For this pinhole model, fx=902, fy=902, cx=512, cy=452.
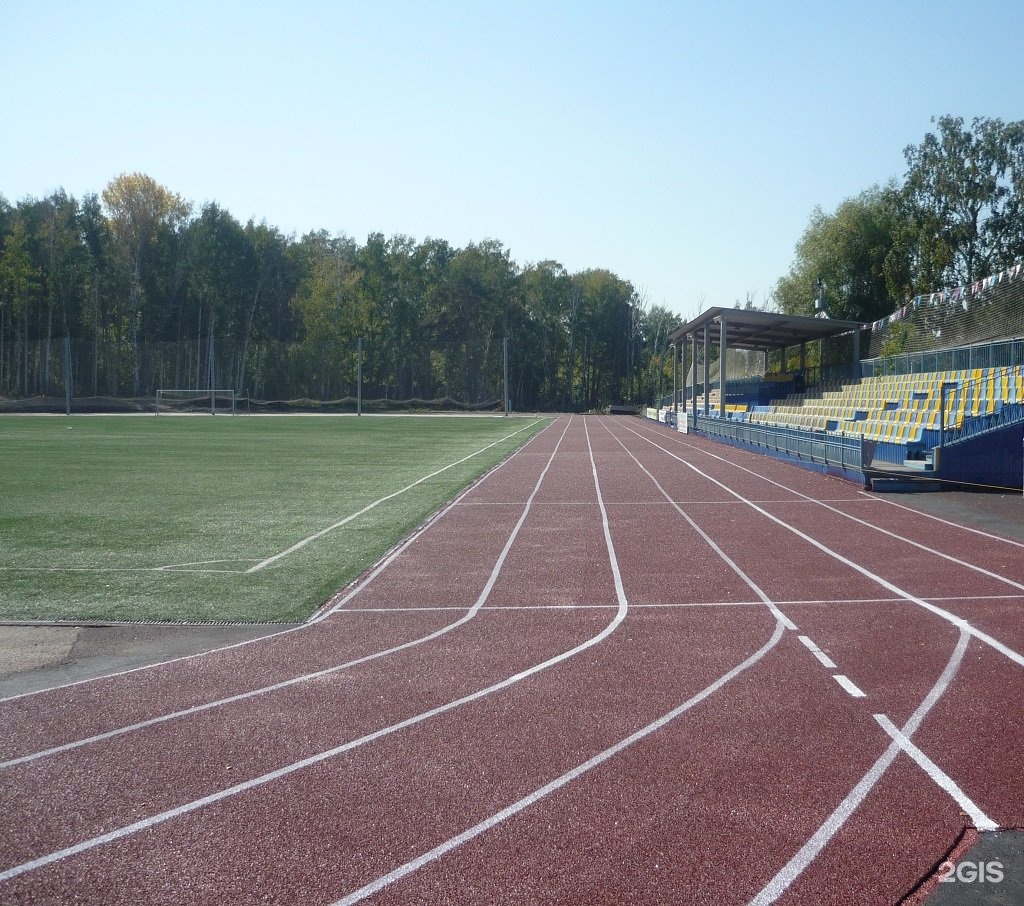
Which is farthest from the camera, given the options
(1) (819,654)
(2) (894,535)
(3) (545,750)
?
(2) (894,535)

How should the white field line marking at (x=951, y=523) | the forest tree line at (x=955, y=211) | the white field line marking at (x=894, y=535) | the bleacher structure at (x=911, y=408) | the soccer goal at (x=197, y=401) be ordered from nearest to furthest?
the white field line marking at (x=894, y=535) < the white field line marking at (x=951, y=523) < the bleacher structure at (x=911, y=408) < the forest tree line at (x=955, y=211) < the soccer goal at (x=197, y=401)

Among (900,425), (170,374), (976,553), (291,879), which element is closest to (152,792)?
(291,879)

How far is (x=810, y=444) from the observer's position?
21781 millimetres

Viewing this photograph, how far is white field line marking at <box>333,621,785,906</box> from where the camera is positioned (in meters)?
3.54

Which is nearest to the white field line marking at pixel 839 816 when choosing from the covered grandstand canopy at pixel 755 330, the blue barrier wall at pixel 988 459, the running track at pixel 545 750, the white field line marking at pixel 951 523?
the running track at pixel 545 750

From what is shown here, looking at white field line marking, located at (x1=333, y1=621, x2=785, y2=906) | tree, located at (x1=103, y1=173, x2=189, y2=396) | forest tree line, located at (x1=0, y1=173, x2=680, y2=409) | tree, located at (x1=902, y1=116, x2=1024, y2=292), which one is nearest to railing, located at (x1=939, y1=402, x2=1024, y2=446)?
white field line marking, located at (x1=333, y1=621, x2=785, y2=906)

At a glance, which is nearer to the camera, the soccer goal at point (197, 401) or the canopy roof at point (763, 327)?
the canopy roof at point (763, 327)

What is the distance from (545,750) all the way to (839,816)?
4.94ft

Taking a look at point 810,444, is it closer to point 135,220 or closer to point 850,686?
point 850,686

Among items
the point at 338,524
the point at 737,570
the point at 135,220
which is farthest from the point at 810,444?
the point at 135,220

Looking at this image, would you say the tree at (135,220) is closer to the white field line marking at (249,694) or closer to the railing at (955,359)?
the railing at (955,359)

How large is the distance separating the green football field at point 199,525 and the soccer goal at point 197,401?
142 ft

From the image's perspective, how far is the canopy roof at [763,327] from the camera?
36688 millimetres
